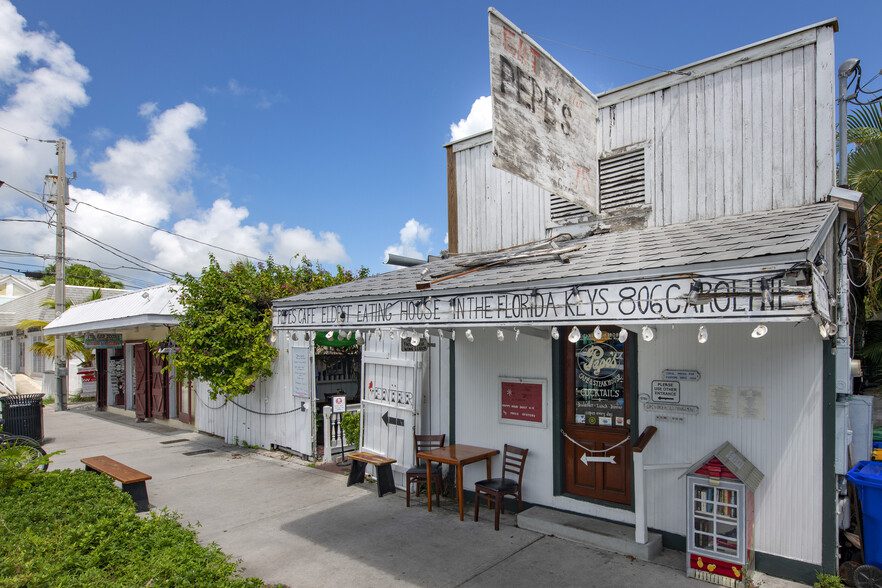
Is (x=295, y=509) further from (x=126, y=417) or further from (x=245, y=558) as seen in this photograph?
(x=126, y=417)

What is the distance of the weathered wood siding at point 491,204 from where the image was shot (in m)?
8.02

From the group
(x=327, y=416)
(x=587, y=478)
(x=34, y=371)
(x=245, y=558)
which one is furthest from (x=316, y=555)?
(x=34, y=371)

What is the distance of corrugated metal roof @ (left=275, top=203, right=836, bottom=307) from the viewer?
3.70m

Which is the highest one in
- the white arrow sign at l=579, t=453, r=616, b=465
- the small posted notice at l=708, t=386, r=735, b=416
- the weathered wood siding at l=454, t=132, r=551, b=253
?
the weathered wood siding at l=454, t=132, r=551, b=253

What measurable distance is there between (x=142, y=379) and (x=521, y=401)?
43.9ft

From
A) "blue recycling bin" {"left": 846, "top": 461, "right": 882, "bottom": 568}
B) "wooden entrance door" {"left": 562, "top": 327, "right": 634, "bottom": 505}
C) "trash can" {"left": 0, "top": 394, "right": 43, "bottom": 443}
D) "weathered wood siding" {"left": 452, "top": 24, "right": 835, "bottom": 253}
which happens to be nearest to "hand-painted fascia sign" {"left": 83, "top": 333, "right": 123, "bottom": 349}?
"trash can" {"left": 0, "top": 394, "right": 43, "bottom": 443}

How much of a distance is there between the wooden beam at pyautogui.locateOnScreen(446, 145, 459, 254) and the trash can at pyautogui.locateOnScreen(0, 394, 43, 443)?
9.85 m

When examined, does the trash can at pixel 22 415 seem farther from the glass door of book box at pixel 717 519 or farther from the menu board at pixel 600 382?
the glass door of book box at pixel 717 519

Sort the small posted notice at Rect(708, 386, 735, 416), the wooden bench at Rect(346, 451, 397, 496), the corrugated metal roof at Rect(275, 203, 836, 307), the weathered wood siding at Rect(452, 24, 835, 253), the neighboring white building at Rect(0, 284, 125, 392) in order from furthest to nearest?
1. the neighboring white building at Rect(0, 284, 125, 392)
2. the wooden bench at Rect(346, 451, 397, 496)
3. the weathered wood siding at Rect(452, 24, 835, 253)
4. the small posted notice at Rect(708, 386, 735, 416)
5. the corrugated metal roof at Rect(275, 203, 836, 307)

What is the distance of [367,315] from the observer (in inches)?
245

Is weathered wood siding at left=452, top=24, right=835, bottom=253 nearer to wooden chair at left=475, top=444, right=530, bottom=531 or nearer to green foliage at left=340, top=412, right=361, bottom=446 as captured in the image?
wooden chair at left=475, top=444, right=530, bottom=531

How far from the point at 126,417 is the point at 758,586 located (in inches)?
685

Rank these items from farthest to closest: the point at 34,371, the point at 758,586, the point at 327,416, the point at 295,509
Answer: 1. the point at 34,371
2. the point at 327,416
3. the point at 295,509
4. the point at 758,586

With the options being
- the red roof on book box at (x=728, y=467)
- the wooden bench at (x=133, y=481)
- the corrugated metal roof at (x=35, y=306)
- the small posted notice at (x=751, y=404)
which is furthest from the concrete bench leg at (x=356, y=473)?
the corrugated metal roof at (x=35, y=306)
